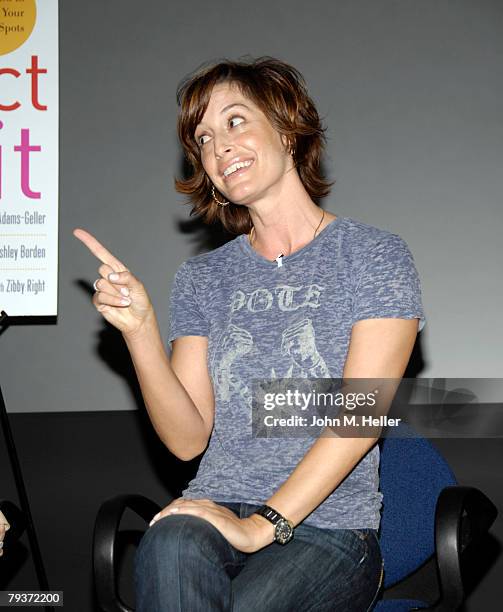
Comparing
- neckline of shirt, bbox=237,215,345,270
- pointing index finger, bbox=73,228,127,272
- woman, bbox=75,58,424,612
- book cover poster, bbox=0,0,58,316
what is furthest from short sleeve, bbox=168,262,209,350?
book cover poster, bbox=0,0,58,316

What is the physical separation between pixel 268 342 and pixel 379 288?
23 centimetres

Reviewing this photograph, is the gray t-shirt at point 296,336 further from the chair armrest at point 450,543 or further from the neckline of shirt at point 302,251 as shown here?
the chair armrest at point 450,543

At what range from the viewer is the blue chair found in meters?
1.42

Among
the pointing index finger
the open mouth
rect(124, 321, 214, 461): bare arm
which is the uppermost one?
the open mouth

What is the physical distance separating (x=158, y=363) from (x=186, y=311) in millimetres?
237

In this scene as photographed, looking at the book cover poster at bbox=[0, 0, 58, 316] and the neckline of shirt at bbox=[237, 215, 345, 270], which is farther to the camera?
the book cover poster at bbox=[0, 0, 58, 316]

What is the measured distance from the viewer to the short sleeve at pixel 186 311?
5.64 feet

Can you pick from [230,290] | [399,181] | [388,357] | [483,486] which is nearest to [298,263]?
[230,290]

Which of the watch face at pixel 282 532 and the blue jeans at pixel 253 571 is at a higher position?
the watch face at pixel 282 532

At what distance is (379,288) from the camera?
150 cm

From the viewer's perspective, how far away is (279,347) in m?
1.55

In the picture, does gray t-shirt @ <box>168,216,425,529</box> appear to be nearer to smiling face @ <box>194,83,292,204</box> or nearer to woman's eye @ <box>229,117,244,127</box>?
smiling face @ <box>194,83,292,204</box>

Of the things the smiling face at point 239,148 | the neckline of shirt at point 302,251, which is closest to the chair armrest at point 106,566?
the neckline of shirt at point 302,251

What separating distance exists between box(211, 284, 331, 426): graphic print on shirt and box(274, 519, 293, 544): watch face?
24 centimetres
